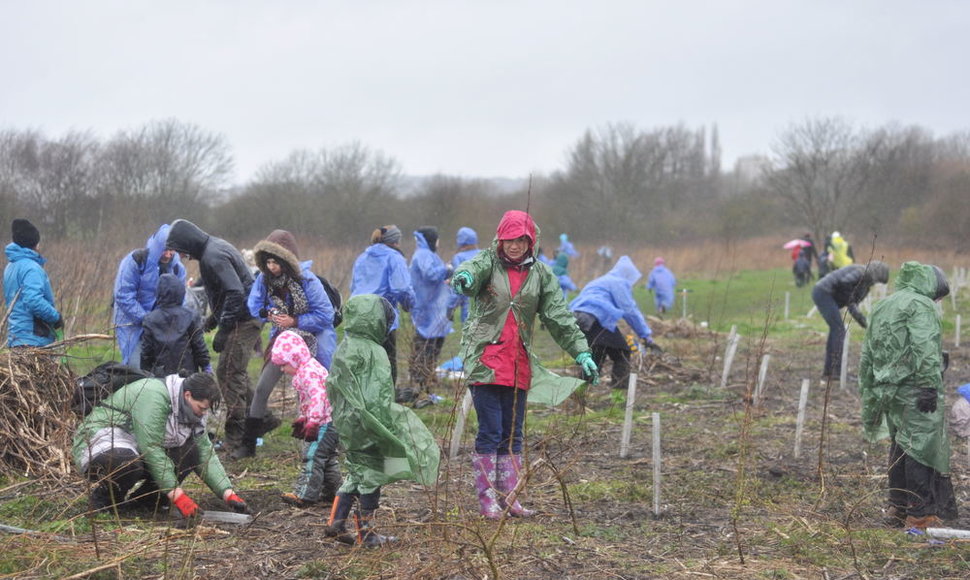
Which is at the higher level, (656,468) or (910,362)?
(910,362)

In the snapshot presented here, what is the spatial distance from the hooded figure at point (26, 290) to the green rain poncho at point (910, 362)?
575 cm

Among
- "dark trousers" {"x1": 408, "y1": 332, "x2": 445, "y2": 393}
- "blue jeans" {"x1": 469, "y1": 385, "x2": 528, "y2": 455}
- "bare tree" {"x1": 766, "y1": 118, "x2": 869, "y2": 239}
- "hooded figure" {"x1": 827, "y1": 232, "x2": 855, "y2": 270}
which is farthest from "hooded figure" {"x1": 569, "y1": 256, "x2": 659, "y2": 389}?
"bare tree" {"x1": 766, "y1": 118, "x2": 869, "y2": 239}

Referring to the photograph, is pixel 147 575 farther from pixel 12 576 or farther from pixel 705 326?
pixel 705 326

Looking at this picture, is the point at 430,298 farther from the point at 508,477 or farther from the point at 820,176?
the point at 820,176

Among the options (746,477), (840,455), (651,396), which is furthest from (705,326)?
(746,477)

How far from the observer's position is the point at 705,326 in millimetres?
16125

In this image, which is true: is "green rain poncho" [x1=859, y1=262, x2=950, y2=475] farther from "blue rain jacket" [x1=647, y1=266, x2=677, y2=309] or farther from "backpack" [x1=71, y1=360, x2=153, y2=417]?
"blue rain jacket" [x1=647, y1=266, x2=677, y2=309]

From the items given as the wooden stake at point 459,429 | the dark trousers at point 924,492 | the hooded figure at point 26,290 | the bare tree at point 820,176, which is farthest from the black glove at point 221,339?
the bare tree at point 820,176

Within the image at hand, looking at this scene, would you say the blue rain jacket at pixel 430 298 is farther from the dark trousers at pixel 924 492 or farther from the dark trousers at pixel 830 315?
the dark trousers at pixel 924 492

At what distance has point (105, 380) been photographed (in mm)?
5766

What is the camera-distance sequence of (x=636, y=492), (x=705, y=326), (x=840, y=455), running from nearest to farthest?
(x=636, y=492) < (x=840, y=455) < (x=705, y=326)

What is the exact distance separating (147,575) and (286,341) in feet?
6.77

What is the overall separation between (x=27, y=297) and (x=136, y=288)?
0.76m

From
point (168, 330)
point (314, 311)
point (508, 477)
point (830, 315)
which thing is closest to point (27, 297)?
point (168, 330)
